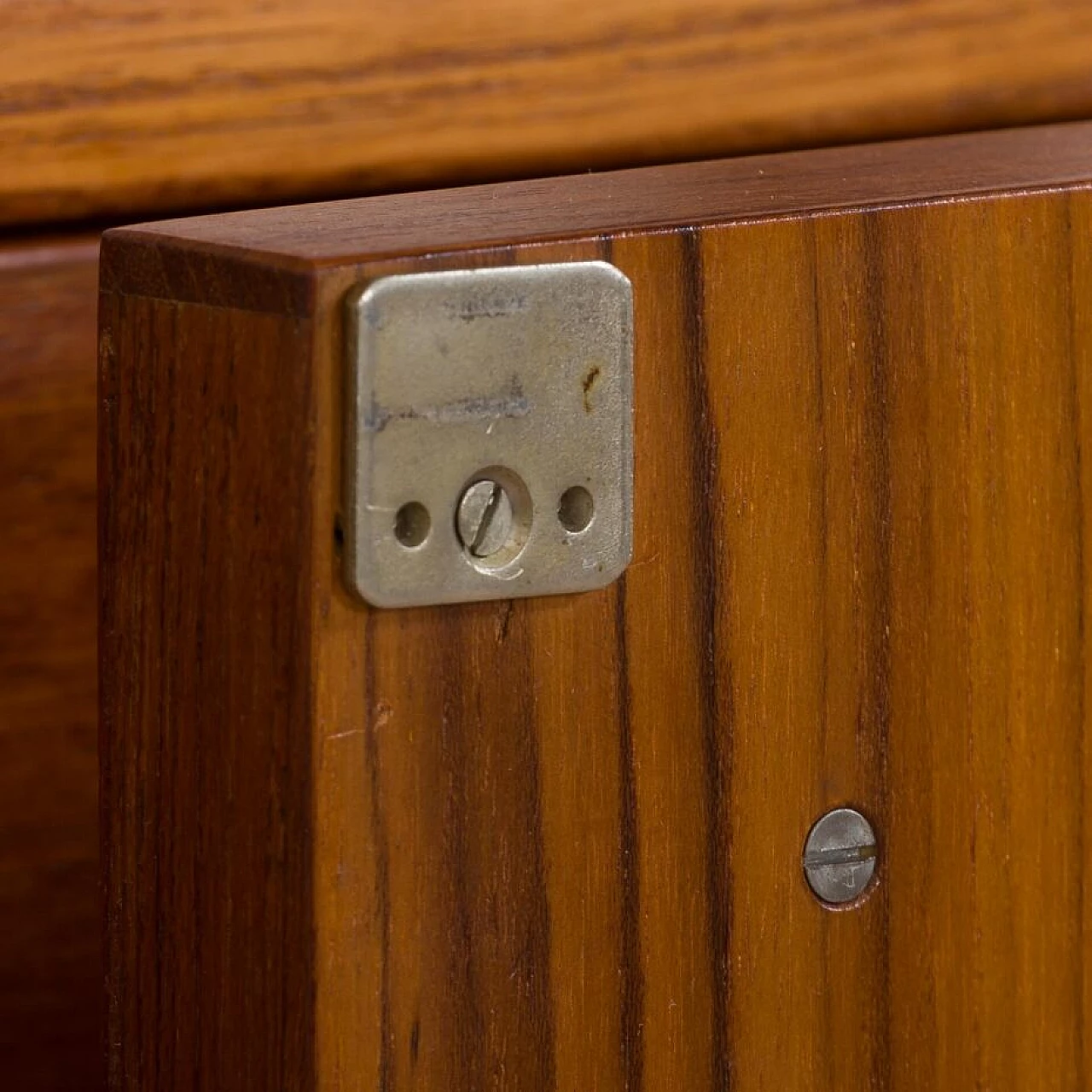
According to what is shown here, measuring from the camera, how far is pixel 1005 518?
383 millimetres

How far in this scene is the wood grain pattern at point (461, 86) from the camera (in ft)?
1.56

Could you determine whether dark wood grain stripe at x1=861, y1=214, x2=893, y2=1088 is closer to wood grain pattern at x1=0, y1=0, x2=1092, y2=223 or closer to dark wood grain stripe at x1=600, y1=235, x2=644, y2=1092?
dark wood grain stripe at x1=600, y1=235, x2=644, y2=1092

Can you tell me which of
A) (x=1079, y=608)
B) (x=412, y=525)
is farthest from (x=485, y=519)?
(x=1079, y=608)

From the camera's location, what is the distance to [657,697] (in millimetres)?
352

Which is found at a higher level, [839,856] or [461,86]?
[461,86]

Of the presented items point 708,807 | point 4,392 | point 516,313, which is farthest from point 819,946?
point 4,392

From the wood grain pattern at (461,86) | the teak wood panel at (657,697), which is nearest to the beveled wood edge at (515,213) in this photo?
the teak wood panel at (657,697)

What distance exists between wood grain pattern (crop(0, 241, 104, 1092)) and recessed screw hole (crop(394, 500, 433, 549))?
20 cm

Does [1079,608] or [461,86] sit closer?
[1079,608]

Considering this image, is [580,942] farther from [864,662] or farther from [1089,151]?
[1089,151]

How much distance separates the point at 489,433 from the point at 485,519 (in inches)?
0.6

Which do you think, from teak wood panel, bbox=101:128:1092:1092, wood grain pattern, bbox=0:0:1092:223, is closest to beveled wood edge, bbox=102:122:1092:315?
teak wood panel, bbox=101:128:1092:1092

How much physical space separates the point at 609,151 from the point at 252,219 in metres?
0.21

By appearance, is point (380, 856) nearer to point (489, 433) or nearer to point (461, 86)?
point (489, 433)
